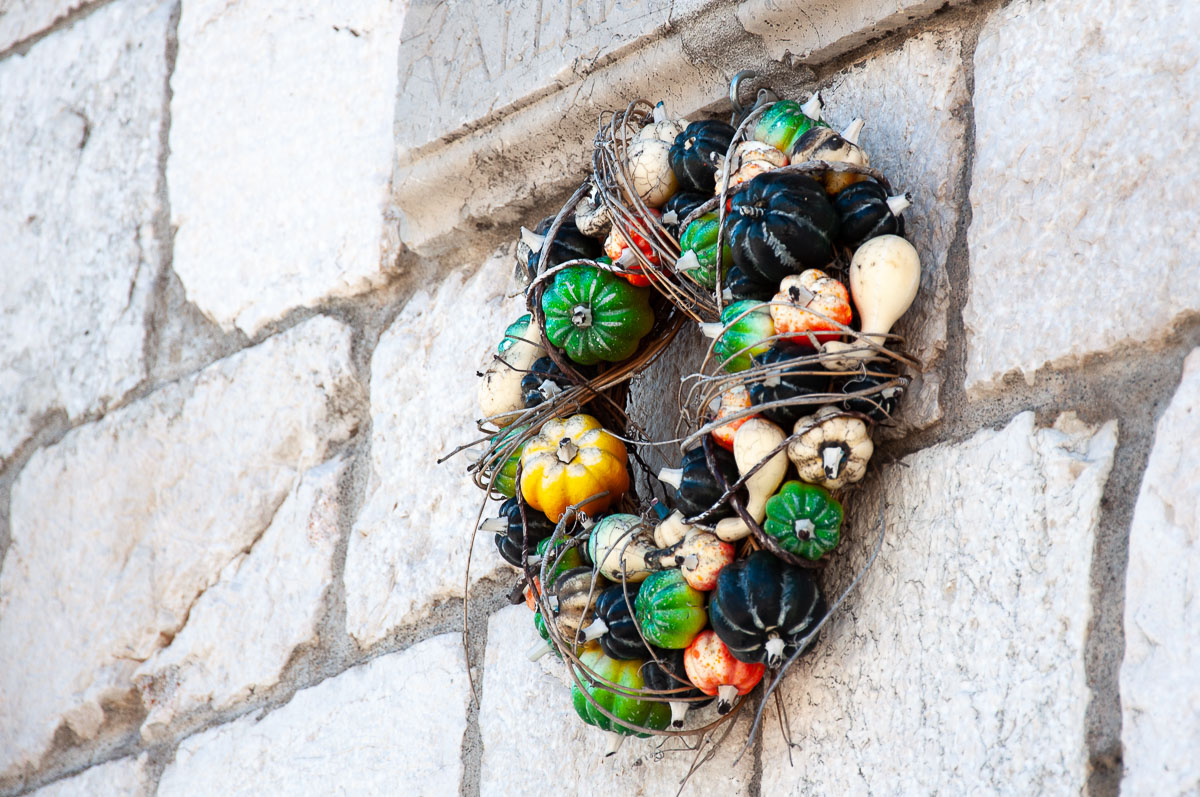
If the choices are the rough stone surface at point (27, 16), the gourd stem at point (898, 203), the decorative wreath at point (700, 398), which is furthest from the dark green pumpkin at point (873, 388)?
the rough stone surface at point (27, 16)

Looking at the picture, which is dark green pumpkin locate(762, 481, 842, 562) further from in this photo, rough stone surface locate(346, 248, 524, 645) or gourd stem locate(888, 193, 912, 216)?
rough stone surface locate(346, 248, 524, 645)

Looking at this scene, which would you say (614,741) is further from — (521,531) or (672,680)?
(521,531)

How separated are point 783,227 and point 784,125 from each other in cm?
12

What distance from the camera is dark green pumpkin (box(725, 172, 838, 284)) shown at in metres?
0.82

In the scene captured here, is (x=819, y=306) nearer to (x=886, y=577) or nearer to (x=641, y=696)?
(x=886, y=577)

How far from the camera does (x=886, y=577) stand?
836mm

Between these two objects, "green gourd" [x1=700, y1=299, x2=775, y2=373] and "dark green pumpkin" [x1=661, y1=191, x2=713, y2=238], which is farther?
"dark green pumpkin" [x1=661, y1=191, x2=713, y2=238]

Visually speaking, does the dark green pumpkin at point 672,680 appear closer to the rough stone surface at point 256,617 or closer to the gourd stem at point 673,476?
the gourd stem at point 673,476

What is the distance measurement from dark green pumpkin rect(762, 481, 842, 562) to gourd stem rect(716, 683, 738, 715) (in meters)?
0.11

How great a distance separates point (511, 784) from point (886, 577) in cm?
42

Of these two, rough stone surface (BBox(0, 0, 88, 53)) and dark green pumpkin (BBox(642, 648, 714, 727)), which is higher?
rough stone surface (BBox(0, 0, 88, 53))

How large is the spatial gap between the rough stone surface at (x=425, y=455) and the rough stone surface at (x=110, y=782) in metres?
0.40

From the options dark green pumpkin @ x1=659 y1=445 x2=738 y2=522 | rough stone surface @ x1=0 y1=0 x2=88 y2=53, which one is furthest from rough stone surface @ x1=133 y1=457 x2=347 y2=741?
rough stone surface @ x1=0 y1=0 x2=88 y2=53

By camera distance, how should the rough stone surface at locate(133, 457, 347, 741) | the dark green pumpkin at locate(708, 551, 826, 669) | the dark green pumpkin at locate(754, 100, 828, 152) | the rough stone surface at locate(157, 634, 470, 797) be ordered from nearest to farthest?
the dark green pumpkin at locate(708, 551, 826, 669), the dark green pumpkin at locate(754, 100, 828, 152), the rough stone surface at locate(157, 634, 470, 797), the rough stone surface at locate(133, 457, 347, 741)
